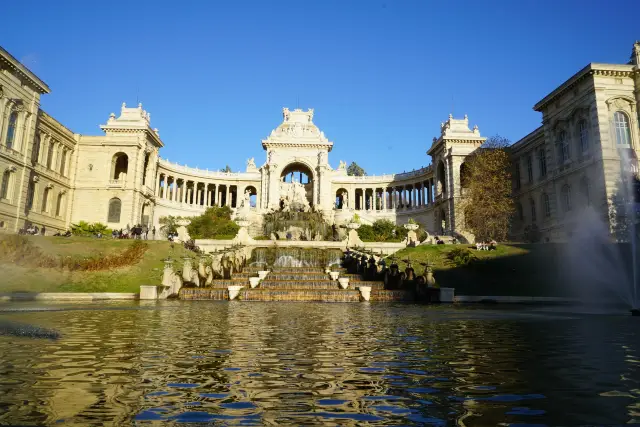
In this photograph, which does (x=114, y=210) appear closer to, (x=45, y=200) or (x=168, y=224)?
(x=168, y=224)

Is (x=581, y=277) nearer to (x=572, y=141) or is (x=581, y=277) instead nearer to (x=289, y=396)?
(x=572, y=141)

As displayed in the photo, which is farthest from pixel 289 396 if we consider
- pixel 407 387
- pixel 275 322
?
pixel 275 322

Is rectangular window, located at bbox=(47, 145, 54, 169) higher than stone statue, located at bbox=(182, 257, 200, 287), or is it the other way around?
rectangular window, located at bbox=(47, 145, 54, 169)

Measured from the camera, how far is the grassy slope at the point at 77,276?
23453 millimetres

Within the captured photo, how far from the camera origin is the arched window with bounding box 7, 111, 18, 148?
44000 millimetres

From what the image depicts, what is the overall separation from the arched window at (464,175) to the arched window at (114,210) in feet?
159

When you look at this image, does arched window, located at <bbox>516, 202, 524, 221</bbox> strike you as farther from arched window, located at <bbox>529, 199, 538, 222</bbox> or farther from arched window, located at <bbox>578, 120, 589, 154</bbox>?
arched window, located at <bbox>578, 120, 589, 154</bbox>

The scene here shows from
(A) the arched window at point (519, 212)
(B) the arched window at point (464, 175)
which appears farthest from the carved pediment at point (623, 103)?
(B) the arched window at point (464, 175)

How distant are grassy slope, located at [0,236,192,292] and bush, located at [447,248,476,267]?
2143 centimetres

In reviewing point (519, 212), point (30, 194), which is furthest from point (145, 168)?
point (519, 212)

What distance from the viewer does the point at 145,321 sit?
10.9 m

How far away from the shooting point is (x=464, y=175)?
62.2 meters

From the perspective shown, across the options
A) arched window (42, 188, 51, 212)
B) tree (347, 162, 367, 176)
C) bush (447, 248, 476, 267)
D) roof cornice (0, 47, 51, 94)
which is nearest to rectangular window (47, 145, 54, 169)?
arched window (42, 188, 51, 212)

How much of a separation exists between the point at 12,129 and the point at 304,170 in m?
46.5
